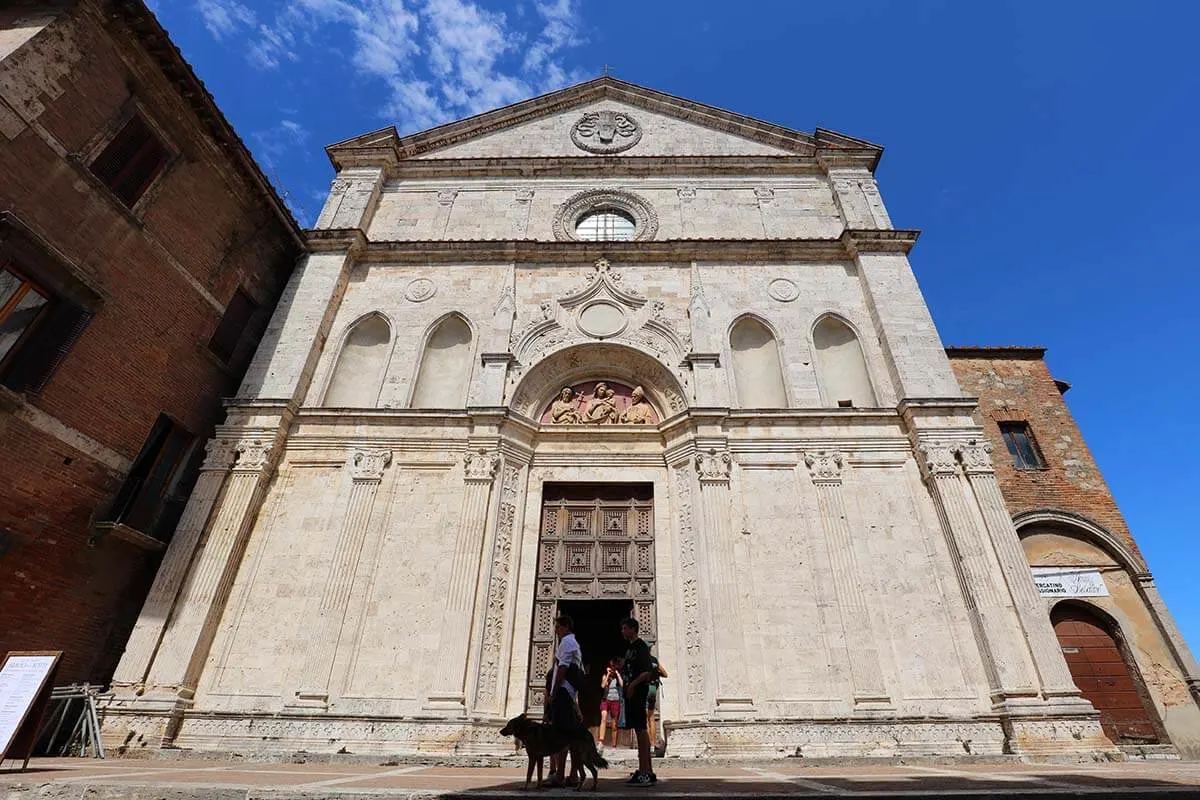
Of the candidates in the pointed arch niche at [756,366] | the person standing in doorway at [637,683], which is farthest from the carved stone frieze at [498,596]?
the pointed arch niche at [756,366]

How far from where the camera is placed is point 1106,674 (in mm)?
11938

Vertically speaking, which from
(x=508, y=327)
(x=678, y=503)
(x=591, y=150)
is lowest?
(x=678, y=503)

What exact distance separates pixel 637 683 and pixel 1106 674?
38.4ft

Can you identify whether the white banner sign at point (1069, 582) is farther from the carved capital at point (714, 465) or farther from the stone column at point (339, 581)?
the stone column at point (339, 581)

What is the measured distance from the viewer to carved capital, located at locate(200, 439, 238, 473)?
11.7 meters

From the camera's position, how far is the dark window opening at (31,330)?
9.00m

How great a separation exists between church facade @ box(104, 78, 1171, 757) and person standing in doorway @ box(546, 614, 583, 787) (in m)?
4.64

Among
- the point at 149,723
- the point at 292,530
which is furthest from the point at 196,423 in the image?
the point at 149,723

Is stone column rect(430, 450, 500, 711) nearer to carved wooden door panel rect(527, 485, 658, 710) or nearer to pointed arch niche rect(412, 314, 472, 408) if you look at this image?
carved wooden door panel rect(527, 485, 658, 710)

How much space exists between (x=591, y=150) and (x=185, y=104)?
10.3m

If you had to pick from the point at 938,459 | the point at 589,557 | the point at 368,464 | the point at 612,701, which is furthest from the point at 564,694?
the point at 938,459

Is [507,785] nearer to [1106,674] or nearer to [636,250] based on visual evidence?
[636,250]

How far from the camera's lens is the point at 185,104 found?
468 inches

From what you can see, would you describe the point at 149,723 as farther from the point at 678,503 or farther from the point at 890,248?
the point at 890,248
